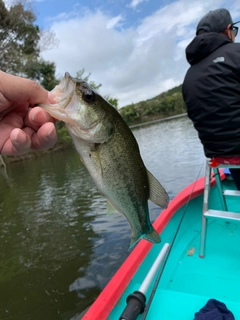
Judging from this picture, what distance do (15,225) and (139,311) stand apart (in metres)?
6.95

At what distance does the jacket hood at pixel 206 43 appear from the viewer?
9.41ft

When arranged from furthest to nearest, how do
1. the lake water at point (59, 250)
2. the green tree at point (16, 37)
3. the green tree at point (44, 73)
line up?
1. the green tree at point (44, 73)
2. the green tree at point (16, 37)
3. the lake water at point (59, 250)

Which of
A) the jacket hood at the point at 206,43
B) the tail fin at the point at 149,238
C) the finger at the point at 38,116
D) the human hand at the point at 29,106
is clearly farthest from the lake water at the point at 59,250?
the finger at the point at 38,116

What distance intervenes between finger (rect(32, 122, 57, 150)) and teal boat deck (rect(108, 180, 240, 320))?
1.54 metres

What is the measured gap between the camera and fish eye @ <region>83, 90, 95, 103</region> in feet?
4.35

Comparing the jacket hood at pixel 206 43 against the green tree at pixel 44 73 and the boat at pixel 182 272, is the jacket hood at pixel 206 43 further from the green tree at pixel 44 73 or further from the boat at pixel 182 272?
the green tree at pixel 44 73

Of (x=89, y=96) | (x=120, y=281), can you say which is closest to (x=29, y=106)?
(x=89, y=96)

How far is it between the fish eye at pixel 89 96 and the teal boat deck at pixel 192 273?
5.65 ft

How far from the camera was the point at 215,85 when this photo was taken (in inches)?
111

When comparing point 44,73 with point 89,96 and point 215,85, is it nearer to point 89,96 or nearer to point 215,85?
point 215,85

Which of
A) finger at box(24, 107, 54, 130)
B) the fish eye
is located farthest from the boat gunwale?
the fish eye

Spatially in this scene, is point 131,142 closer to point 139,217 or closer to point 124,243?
point 139,217

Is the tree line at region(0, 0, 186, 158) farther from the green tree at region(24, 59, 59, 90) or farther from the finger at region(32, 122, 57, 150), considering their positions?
the finger at region(32, 122, 57, 150)

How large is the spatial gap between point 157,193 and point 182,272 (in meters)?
1.89
